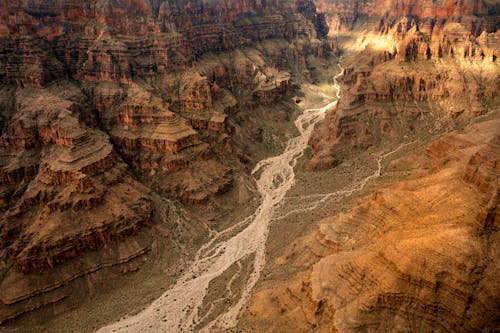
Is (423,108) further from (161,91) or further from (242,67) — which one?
(161,91)

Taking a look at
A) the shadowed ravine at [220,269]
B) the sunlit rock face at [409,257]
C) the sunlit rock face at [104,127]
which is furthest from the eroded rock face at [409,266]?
the sunlit rock face at [104,127]

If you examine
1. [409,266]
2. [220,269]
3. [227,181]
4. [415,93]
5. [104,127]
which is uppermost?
[415,93]

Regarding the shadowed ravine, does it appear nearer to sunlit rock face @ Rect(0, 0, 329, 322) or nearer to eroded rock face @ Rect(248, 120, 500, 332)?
eroded rock face @ Rect(248, 120, 500, 332)

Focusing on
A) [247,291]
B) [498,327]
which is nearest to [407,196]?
[498,327]

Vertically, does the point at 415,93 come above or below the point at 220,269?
above

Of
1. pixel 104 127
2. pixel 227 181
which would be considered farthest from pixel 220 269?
pixel 104 127

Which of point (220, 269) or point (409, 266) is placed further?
point (220, 269)

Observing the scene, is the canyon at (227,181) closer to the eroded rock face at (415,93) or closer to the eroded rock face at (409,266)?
the eroded rock face at (409,266)

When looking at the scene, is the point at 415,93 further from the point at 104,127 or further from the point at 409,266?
the point at 104,127
